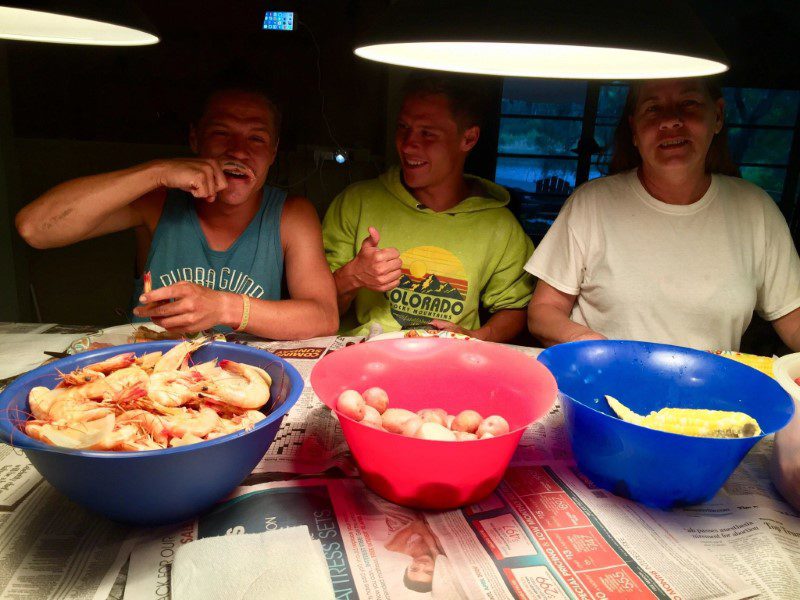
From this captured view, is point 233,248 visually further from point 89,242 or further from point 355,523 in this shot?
point 89,242

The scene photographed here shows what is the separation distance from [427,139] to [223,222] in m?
0.73

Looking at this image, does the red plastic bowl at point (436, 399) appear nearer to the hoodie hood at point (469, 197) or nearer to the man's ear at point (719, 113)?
the hoodie hood at point (469, 197)

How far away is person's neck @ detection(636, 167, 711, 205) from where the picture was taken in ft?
5.53

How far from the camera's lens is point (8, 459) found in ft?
2.73

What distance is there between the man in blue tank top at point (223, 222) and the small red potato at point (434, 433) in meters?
0.70

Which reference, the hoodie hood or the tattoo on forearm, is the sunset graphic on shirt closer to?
the hoodie hood

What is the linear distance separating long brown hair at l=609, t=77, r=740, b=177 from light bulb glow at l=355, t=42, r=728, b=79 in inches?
31.9

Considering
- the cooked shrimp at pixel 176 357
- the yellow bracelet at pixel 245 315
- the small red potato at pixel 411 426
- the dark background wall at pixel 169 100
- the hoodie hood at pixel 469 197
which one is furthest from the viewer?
the dark background wall at pixel 169 100

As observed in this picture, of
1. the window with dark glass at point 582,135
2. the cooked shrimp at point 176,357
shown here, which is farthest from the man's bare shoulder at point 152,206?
the window with dark glass at point 582,135

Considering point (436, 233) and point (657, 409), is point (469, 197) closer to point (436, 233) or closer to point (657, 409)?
point (436, 233)

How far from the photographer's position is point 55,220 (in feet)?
4.52

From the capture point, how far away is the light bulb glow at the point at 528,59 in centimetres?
90

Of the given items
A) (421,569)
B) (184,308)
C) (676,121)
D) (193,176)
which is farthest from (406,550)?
(676,121)

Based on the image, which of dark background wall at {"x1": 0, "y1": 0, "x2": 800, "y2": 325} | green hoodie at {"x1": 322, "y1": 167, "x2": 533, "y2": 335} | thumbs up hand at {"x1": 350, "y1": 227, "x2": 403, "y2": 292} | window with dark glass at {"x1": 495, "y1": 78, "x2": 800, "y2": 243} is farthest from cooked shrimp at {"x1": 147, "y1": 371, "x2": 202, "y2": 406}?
window with dark glass at {"x1": 495, "y1": 78, "x2": 800, "y2": 243}
